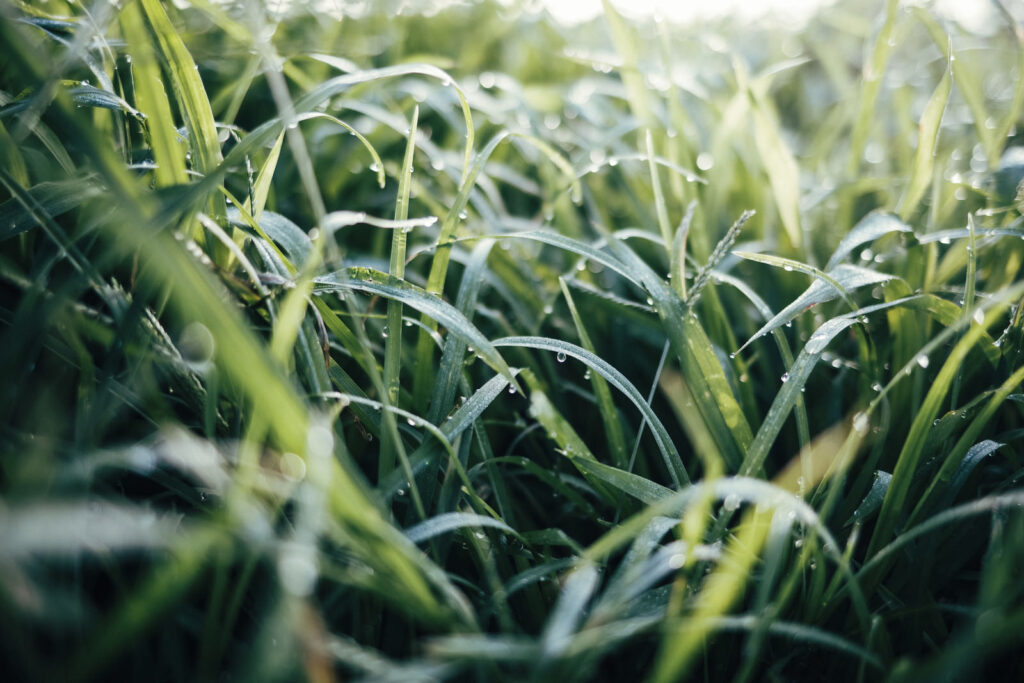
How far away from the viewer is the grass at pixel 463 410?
0.40 meters

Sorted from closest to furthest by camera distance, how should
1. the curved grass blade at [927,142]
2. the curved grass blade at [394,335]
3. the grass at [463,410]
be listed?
the grass at [463,410] → the curved grass blade at [394,335] → the curved grass blade at [927,142]

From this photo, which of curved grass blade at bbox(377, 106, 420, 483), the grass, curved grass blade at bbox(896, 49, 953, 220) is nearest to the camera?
the grass

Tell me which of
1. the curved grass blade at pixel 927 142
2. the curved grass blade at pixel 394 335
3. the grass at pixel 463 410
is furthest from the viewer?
the curved grass blade at pixel 927 142

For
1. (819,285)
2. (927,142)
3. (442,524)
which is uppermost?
(927,142)

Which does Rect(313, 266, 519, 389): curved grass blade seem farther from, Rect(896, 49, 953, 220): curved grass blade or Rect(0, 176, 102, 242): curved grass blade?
Rect(896, 49, 953, 220): curved grass blade

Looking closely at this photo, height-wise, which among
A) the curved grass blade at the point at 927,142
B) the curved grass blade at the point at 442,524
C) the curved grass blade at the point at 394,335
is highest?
the curved grass blade at the point at 927,142

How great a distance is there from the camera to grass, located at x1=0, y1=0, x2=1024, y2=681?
400mm

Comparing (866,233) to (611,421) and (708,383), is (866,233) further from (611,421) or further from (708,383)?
(611,421)

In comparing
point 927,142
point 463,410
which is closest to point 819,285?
point 927,142

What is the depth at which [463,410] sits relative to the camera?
0.59 m

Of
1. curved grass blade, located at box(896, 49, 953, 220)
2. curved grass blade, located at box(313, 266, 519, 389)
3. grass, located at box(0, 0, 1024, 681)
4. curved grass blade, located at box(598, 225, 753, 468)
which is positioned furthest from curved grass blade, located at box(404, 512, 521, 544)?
curved grass blade, located at box(896, 49, 953, 220)

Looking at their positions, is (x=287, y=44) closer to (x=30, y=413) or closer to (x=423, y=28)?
(x=423, y=28)

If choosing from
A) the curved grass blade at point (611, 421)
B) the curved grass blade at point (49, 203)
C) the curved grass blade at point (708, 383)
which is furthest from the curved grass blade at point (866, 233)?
the curved grass blade at point (49, 203)

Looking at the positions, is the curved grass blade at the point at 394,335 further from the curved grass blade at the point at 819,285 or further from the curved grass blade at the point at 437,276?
the curved grass blade at the point at 819,285
